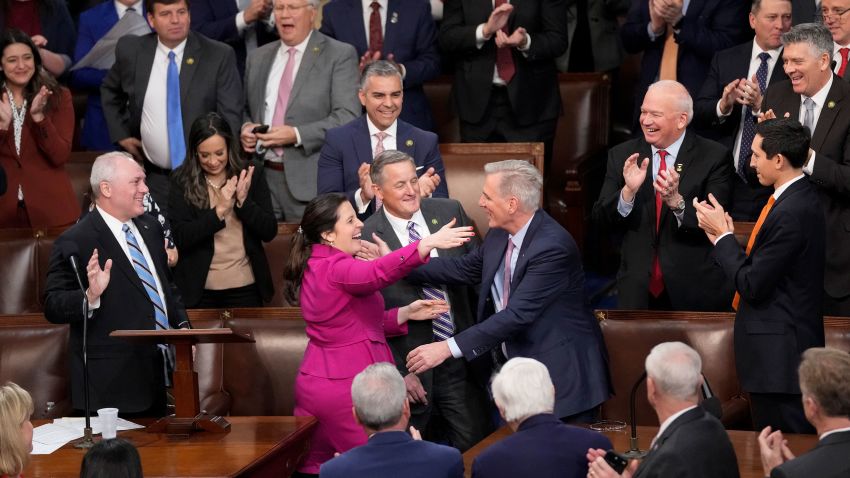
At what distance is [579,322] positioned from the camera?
539cm

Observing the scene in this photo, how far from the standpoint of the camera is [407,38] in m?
7.75

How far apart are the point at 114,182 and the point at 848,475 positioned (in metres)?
3.08

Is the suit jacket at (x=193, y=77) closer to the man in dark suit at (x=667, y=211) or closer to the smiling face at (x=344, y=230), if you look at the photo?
the smiling face at (x=344, y=230)

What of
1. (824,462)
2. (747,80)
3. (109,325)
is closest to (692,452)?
(824,462)

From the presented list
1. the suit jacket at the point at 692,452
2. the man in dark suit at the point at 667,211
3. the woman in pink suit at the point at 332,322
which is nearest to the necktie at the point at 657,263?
the man in dark suit at the point at 667,211

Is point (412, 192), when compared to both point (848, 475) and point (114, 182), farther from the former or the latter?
point (848, 475)

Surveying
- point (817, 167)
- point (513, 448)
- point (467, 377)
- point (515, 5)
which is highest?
point (515, 5)

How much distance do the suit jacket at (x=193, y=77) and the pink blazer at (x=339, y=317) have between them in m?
2.07

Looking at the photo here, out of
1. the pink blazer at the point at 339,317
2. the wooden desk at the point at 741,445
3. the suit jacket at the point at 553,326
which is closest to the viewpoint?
the wooden desk at the point at 741,445

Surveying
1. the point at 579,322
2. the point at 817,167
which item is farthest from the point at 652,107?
the point at 579,322

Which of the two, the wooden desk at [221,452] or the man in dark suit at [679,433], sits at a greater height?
the man in dark suit at [679,433]

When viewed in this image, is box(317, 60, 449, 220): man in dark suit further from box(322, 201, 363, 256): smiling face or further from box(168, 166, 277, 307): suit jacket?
box(322, 201, 363, 256): smiling face

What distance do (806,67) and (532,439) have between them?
2675 mm

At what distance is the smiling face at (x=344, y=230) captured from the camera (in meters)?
5.25
